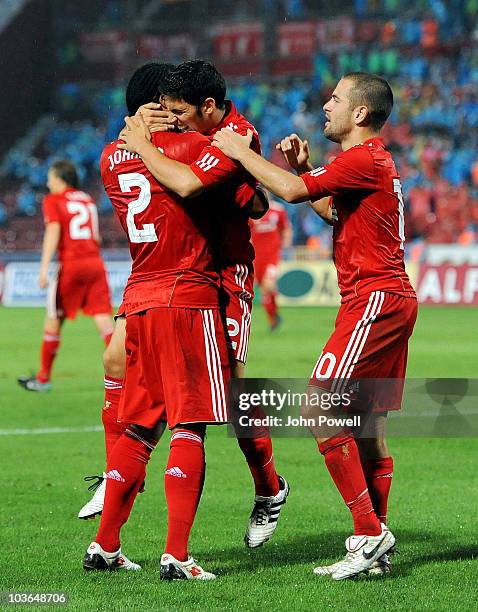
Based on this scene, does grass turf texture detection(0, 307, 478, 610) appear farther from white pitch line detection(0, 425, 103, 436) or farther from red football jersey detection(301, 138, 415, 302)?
red football jersey detection(301, 138, 415, 302)

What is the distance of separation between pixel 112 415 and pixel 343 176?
1549 millimetres

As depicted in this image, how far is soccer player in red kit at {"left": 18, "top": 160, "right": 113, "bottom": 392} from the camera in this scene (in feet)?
35.5

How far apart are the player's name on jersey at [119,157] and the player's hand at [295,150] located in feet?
1.87

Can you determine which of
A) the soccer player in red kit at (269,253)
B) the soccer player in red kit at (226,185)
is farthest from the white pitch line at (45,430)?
the soccer player in red kit at (269,253)

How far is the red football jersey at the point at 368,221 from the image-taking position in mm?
4387

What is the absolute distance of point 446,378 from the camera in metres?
11.4

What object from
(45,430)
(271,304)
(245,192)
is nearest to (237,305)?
(245,192)

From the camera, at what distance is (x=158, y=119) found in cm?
447

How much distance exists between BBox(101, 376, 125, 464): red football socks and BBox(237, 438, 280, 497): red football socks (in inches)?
21.4

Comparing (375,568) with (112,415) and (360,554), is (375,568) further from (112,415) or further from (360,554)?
(112,415)

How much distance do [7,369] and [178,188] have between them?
8.70m

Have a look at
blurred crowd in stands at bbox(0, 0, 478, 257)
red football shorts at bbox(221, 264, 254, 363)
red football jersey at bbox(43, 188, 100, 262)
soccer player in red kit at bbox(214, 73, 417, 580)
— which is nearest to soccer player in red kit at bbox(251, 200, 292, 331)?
red football jersey at bbox(43, 188, 100, 262)

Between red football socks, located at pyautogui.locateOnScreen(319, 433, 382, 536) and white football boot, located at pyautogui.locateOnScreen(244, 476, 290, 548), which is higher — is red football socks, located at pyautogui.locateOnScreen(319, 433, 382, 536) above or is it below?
above

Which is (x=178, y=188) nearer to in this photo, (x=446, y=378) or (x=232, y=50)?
(x=446, y=378)
